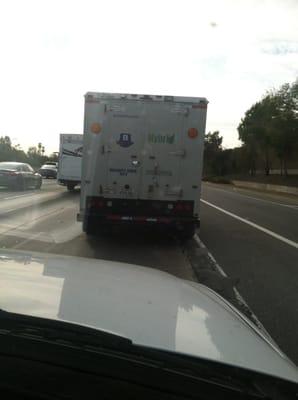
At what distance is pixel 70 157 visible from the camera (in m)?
32.1

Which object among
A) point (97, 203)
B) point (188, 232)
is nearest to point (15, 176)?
point (97, 203)

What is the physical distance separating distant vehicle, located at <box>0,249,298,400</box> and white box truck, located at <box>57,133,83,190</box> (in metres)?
29.0

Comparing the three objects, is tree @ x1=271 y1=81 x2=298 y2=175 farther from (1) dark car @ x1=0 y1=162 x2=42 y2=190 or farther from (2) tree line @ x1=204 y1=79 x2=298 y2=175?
(1) dark car @ x1=0 y1=162 x2=42 y2=190

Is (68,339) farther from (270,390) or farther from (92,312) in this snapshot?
(270,390)

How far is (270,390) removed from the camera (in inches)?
77.9

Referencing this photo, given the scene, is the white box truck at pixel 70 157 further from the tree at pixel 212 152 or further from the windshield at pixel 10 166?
the tree at pixel 212 152

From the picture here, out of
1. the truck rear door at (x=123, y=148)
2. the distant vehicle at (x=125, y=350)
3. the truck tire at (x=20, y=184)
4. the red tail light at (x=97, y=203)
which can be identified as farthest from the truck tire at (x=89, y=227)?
the truck tire at (x=20, y=184)

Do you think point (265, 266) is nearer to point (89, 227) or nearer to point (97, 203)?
point (97, 203)

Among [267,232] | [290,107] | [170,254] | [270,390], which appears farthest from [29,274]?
[290,107]

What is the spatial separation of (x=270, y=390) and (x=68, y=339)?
0.74m

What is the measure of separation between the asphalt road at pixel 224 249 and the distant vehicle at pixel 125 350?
273cm

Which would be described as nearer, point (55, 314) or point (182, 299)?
point (55, 314)

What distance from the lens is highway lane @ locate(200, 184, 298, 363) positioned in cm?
636

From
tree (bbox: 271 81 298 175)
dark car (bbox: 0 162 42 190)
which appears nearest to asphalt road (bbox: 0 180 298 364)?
dark car (bbox: 0 162 42 190)
